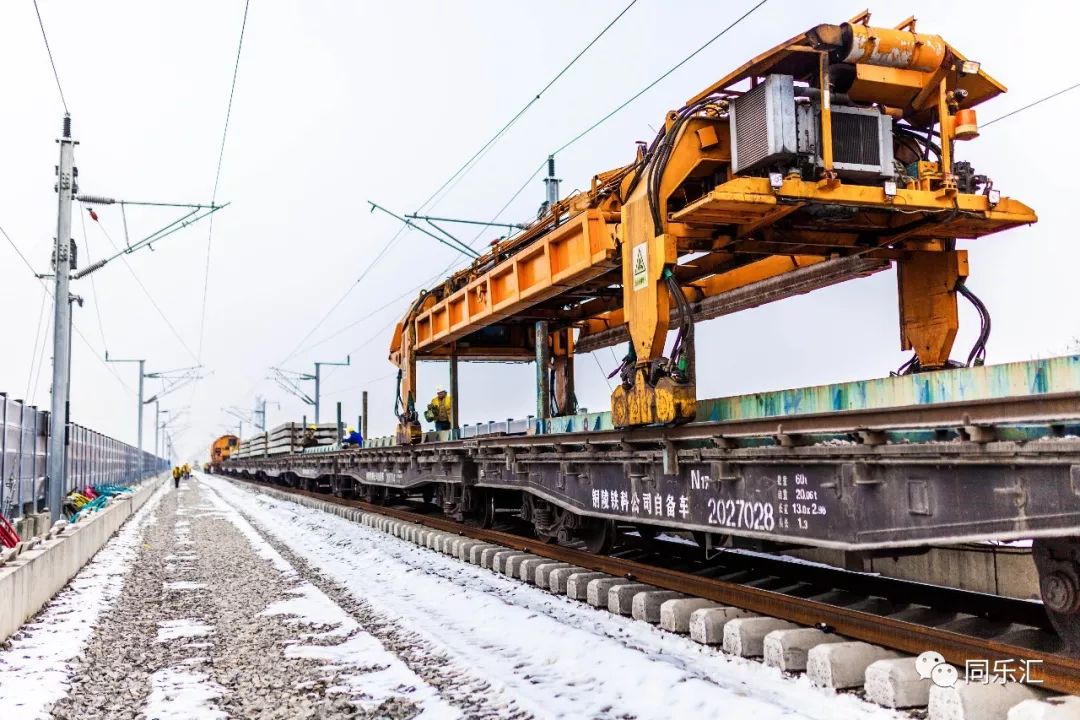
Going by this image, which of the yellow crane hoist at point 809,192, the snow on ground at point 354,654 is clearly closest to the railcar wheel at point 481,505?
the snow on ground at point 354,654

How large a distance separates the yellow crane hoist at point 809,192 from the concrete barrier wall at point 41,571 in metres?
5.01

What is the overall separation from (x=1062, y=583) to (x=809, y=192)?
309 cm

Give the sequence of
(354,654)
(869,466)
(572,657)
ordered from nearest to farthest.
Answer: (869,466), (572,657), (354,654)

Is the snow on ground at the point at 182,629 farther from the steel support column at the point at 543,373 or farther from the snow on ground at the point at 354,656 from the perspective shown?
the steel support column at the point at 543,373

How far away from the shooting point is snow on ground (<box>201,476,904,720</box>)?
425 cm

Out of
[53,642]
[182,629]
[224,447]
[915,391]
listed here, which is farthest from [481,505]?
[224,447]

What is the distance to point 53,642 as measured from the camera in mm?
6348

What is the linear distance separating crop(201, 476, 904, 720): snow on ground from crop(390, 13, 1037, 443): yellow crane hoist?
1.71 metres

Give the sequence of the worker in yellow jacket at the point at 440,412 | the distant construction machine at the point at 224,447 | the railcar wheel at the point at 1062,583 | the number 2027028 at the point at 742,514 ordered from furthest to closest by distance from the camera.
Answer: the distant construction machine at the point at 224,447
the worker in yellow jacket at the point at 440,412
the number 2027028 at the point at 742,514
the railcar wheel at the point at 1062,583

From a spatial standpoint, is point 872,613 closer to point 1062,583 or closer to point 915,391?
point 1062,583

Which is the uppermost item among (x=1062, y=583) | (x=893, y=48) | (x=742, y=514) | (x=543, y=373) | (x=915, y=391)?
(x=893, y=48)

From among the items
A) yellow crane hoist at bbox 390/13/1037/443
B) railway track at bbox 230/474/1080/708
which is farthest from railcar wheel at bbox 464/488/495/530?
yellow crane hoist at bbox 390/13/1037/443

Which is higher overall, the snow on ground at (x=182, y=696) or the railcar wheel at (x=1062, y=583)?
the railcar wheel at (x=1062, y=583)

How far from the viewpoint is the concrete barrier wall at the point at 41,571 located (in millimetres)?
6355
